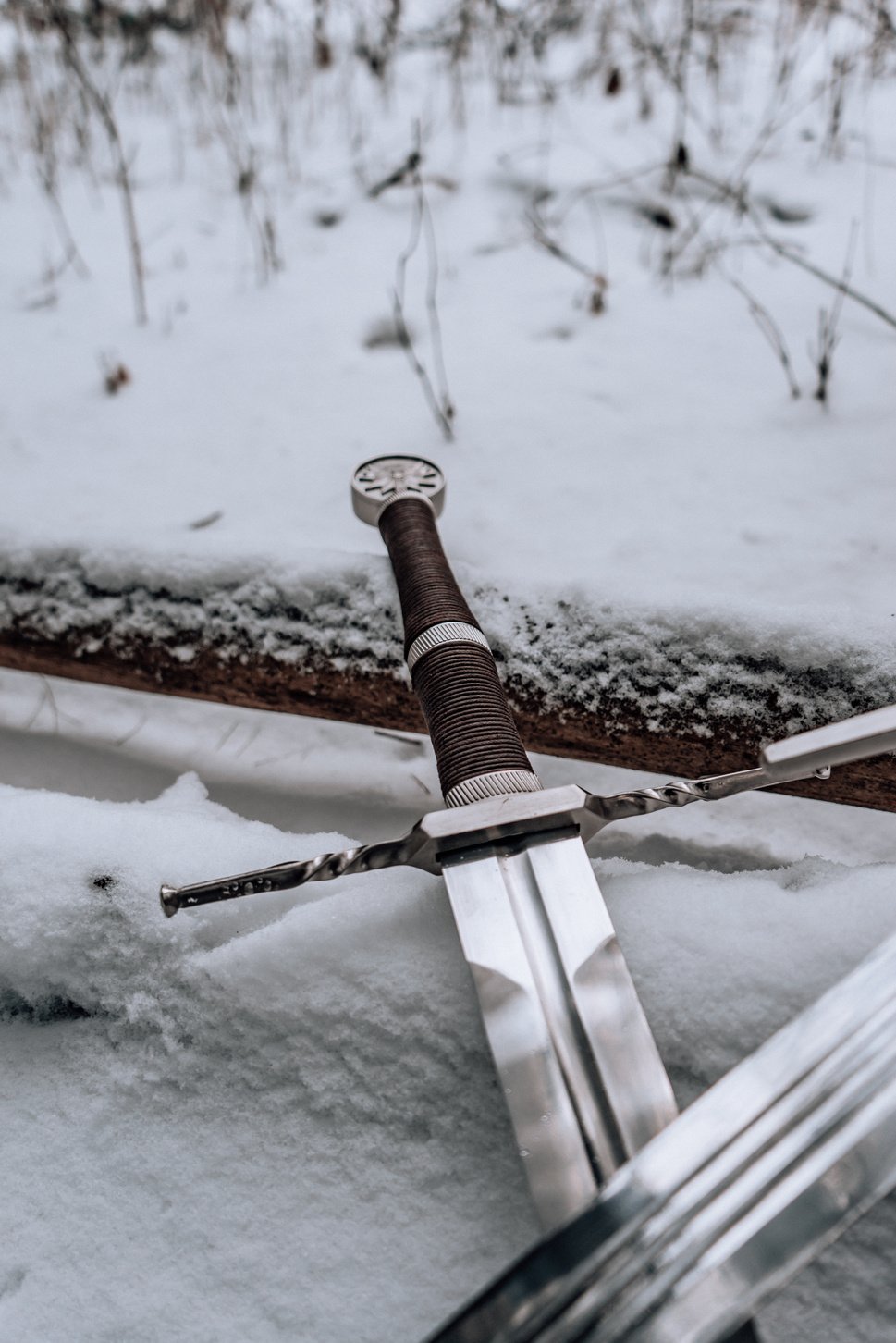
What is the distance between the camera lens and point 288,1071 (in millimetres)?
771

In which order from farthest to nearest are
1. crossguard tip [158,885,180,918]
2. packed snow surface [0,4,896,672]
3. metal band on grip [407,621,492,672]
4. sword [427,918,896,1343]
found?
packed snow surface [0,4,896,672] → metal band on grip [407,621,492,672] → crossguard tip [158,885,180,918] → sword [427,918,896,1343]

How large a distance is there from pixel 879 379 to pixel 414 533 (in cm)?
116

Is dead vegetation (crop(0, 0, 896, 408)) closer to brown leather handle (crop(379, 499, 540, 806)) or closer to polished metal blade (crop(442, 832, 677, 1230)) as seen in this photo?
brown leather handle (crop(379, 499, 540, 806))

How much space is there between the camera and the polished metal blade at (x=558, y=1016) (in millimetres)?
599

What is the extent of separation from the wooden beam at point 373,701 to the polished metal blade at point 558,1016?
0.32 metres

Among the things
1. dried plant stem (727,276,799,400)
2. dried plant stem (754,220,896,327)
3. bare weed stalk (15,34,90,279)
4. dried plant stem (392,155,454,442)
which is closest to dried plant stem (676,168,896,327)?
dried plant stem (754,220,896,327)

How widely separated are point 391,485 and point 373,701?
11.1 inches

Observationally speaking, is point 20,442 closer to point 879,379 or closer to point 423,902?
point 423,902

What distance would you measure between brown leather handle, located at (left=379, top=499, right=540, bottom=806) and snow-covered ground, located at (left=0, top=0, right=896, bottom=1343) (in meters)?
0.11

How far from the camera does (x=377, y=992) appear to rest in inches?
30.2

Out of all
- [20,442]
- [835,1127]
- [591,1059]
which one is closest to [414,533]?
[591,1059]

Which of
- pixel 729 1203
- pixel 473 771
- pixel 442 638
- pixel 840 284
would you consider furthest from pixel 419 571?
pixel 840 284

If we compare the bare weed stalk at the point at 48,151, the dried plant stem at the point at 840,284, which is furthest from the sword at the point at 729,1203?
the bare weed stalk at the point at 48,151

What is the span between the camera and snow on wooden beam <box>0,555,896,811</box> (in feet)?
3.18
